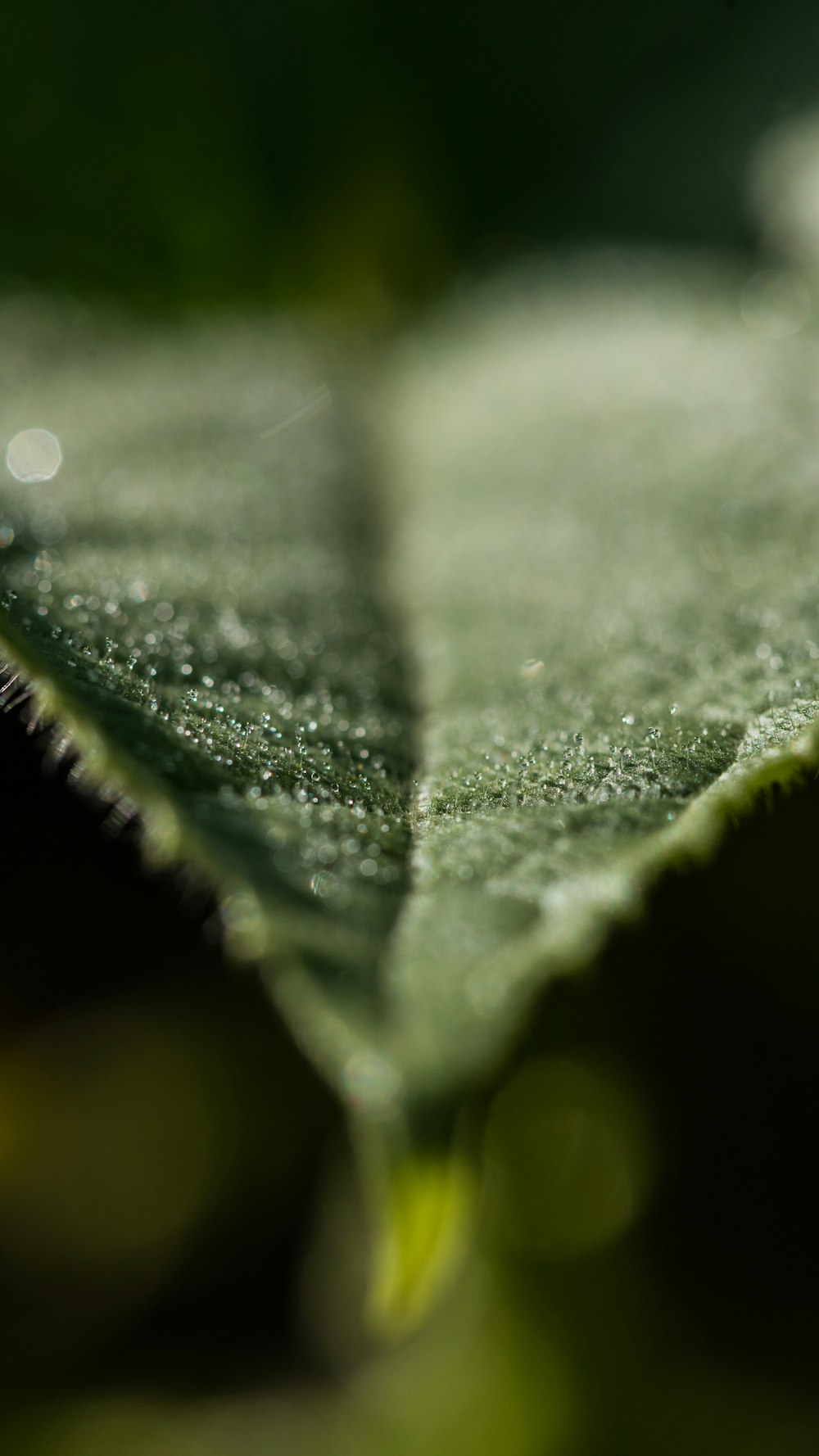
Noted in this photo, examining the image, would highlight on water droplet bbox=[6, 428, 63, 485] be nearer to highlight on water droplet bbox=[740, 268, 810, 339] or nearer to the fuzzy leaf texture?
the fuzzy leaf texture

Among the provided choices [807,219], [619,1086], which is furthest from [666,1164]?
[807,219]

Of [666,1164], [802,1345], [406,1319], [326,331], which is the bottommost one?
[802,1345]

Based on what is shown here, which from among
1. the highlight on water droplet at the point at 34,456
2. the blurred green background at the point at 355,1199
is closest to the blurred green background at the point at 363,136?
the highlight on water droplet at the point at 34,456

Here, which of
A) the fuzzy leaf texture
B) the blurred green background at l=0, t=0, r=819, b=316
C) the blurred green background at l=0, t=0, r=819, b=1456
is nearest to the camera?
the fuzzy leaf texture

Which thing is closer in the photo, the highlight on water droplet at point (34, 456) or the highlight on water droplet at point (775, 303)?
the highlight on water droplet at point (34, 456)

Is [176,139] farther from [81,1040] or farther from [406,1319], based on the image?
[406,1319]

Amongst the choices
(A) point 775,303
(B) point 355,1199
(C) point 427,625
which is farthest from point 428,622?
(A) point 775,303

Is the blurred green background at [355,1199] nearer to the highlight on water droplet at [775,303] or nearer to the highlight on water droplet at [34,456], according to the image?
the highlight on water droplet at [34,456]


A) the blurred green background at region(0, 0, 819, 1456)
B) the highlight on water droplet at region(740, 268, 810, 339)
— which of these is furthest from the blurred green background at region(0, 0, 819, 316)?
the blurred green background at region(0, 0, 819, 1456)
